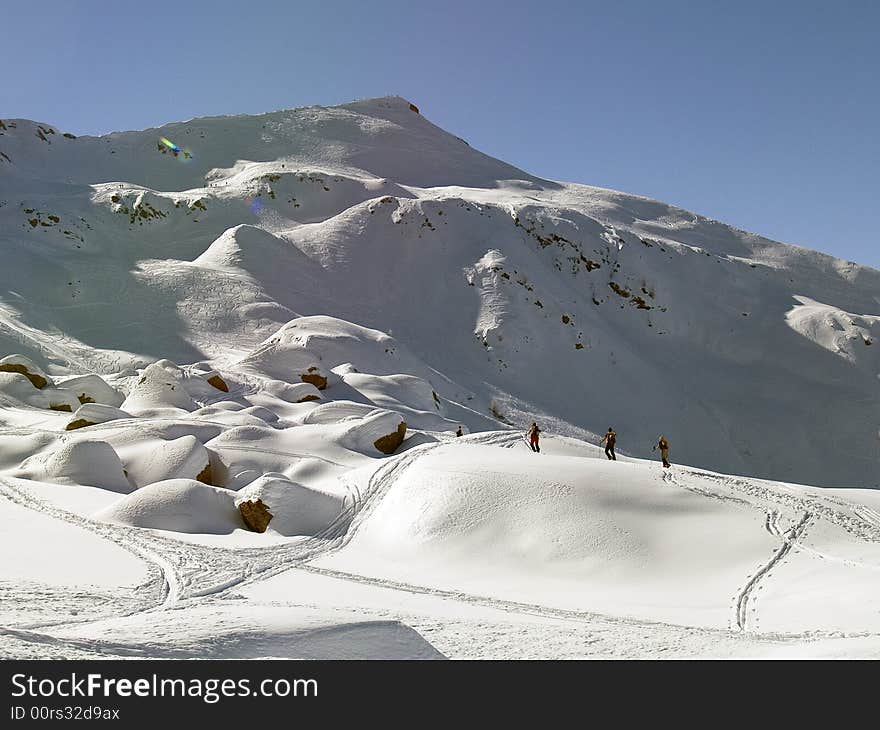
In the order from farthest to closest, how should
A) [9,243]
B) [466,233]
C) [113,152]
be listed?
[113,152], [466,233], [9,243]

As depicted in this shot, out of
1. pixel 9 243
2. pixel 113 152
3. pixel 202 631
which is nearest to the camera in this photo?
pixel 202 631

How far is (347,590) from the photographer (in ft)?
31.7

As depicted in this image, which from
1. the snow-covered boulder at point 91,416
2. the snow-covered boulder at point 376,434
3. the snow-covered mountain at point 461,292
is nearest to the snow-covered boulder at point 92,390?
the snow-covered boulder at point 91,416

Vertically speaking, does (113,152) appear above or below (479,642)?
above

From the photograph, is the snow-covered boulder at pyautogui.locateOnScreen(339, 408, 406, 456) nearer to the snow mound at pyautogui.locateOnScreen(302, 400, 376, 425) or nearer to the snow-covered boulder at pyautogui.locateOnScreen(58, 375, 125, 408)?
the snow mound at pyautogui.locateOnScreen(302, 400, 376, 425)

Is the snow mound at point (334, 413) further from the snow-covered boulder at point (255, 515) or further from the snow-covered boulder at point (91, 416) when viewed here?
the snow-covered boulder at point (255, 515)

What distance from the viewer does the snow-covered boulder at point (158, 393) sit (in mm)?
20531

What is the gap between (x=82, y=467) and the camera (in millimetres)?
14500

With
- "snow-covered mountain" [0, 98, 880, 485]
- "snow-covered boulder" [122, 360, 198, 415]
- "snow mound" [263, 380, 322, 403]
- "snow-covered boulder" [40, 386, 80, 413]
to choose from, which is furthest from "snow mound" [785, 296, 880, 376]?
"snow-covered boulder" [40, 386, 80, 413]

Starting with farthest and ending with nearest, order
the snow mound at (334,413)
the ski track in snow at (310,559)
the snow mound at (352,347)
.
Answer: the snow mound at (352,347) < the snow mound at (334,413) < the ski track in snow at (310,559)

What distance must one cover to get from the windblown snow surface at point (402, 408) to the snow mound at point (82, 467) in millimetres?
70
